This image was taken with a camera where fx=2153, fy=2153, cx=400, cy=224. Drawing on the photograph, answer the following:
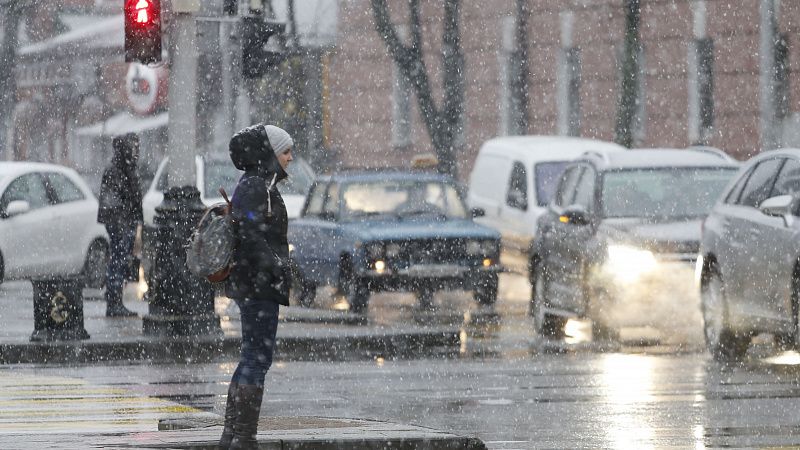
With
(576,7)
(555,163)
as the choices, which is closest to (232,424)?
(555,163)

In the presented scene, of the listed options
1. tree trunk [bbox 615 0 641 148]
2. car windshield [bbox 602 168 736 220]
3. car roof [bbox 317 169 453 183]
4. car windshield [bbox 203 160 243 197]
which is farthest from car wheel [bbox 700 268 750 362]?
tree trunk [bbox 615 0 641 148]

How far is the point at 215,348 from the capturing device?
647 inches

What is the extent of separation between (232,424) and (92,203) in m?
15.2

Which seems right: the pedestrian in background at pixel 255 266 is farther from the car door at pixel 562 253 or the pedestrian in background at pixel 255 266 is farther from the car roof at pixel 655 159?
the car roof at pixel 655 159

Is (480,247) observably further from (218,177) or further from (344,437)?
(344,437)

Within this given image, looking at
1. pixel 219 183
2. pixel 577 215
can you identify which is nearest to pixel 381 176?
pixel 219 183

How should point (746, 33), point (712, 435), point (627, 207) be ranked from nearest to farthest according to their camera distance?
point (712, 435)
point (627, 207)
point (746, 33)

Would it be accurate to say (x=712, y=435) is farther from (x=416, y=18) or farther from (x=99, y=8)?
(x=99, y=8)

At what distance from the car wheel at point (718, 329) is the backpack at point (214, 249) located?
22.2 ft

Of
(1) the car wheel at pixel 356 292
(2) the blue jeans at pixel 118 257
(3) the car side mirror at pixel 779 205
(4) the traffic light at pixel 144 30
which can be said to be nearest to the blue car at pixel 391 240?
(1) the car wheel at pixel 356 292

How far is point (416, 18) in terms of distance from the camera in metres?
37.3

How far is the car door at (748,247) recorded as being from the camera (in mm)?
14961

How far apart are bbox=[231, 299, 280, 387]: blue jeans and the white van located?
1491 centimetres

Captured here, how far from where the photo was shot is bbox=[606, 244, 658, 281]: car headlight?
17094mm
